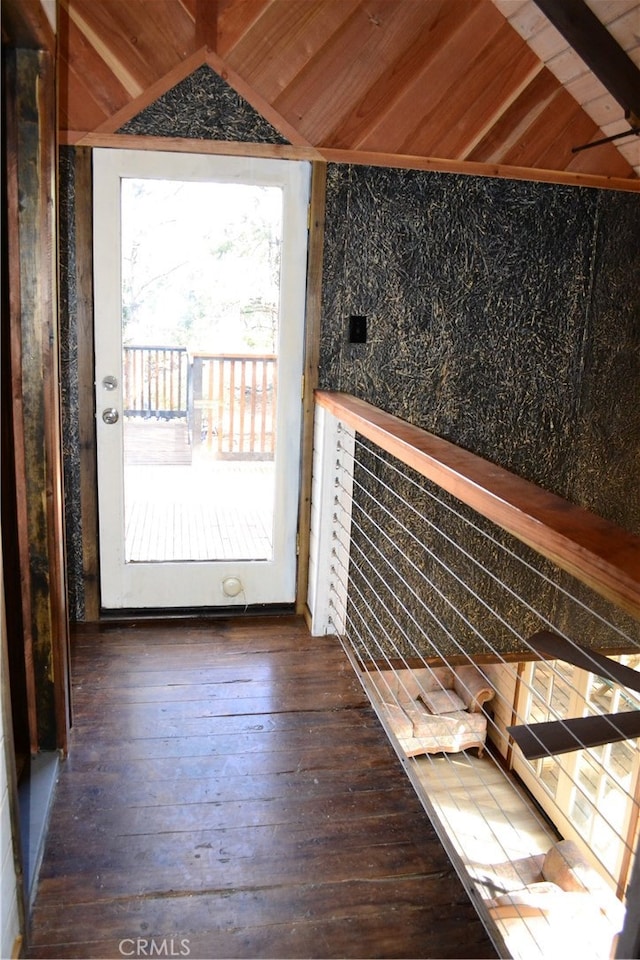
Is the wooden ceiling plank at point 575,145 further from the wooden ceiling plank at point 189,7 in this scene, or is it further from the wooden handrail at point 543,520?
the wooden handrail at point 543,520

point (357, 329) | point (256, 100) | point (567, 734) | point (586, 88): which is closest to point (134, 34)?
point (256, 100)

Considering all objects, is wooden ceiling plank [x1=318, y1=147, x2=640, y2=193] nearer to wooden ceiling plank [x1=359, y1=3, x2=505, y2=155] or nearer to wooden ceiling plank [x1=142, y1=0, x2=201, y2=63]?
wooden ceiling plank [x1=359, y1=3, x2=505, y2=155]

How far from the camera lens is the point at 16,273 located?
1.85 metres

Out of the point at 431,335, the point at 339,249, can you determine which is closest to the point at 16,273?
the point at 339,249

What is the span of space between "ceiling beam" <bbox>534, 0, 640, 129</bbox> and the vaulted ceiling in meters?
0.03

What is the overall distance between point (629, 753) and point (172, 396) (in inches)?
160

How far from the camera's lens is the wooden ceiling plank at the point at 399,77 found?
2951mm

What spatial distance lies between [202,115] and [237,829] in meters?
2.59

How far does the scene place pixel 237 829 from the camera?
1.99m

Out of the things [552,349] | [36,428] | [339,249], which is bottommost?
[36,428]

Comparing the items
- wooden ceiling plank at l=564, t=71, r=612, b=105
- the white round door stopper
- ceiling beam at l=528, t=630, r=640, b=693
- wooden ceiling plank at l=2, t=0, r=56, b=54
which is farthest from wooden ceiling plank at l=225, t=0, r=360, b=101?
ceiling beam at l=528, t=630, r=640, b=693

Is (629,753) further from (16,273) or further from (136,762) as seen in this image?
(16,273)

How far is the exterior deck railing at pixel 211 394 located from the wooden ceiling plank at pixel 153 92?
2.84ft

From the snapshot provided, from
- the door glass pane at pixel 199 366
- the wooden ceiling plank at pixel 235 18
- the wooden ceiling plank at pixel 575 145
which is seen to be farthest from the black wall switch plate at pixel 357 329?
the wooden ceiling plank at pixel 235 18
